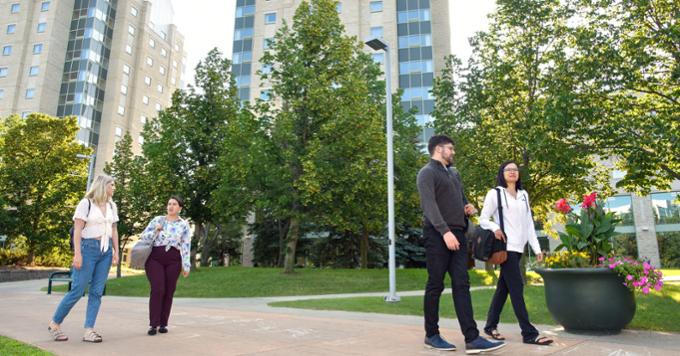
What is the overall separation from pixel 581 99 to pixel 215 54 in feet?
62.9

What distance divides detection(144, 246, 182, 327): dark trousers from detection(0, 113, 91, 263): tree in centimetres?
2717

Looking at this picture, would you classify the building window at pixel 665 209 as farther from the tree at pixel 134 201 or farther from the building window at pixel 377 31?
the tree at pixel 134 201

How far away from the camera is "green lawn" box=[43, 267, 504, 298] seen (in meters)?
15.4

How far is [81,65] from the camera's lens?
196 feet

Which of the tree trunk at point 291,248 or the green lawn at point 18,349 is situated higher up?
the tree trunk at point 291,248

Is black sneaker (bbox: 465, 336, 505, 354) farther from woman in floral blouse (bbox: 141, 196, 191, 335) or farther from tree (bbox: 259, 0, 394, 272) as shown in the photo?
tree (bbox: 259, 0, 394, 272)

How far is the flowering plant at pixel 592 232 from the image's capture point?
5.72m

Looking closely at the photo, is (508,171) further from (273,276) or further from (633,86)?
Result: (273,276)

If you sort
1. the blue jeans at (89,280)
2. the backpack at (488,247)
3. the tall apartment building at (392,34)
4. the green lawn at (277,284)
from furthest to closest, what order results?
Result: the tall apartment building at (392,34) → the green lawn at (277,284) → the blue jeans at (89,280) → the backpack at (488,247)

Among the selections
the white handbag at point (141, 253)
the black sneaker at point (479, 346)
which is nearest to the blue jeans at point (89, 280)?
the white handbag at point (141, 253)

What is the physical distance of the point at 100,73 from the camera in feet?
203

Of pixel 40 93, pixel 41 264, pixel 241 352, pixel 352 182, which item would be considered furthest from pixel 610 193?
pixel 40 93

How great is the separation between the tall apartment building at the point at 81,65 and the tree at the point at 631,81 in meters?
58.8

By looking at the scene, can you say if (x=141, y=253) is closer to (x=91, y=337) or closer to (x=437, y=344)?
(x=91, y=337)
